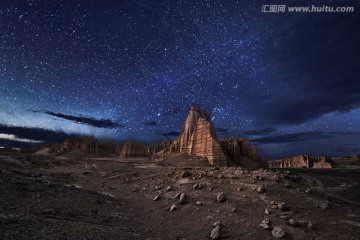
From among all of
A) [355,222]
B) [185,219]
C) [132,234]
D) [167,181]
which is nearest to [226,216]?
[185,219]

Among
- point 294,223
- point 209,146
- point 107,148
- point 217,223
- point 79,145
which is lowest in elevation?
point 107,148

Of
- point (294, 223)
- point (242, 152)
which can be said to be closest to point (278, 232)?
point (294, 223)

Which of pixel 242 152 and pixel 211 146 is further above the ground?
pixel 211 146

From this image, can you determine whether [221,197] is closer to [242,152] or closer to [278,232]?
[278,232]

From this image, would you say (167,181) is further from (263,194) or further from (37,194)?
(37,194)

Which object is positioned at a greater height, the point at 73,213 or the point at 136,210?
the point at 73,213

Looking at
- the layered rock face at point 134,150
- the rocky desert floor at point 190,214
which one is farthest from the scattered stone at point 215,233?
the layered rock face at point 134,150

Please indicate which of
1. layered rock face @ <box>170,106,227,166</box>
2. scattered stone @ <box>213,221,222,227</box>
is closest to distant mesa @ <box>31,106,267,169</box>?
layered rock face @ <box>170,106,227,166</box>

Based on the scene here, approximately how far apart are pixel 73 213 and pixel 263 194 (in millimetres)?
10697

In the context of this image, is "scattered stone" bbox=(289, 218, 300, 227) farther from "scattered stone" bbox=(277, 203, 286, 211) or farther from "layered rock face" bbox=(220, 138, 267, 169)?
"layered rock face" bbox=(220, 138, 267, 169)

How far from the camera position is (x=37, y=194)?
11016 mm

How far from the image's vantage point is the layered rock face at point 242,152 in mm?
62344

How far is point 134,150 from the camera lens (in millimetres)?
113625

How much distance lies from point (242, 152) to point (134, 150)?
6532 cm
